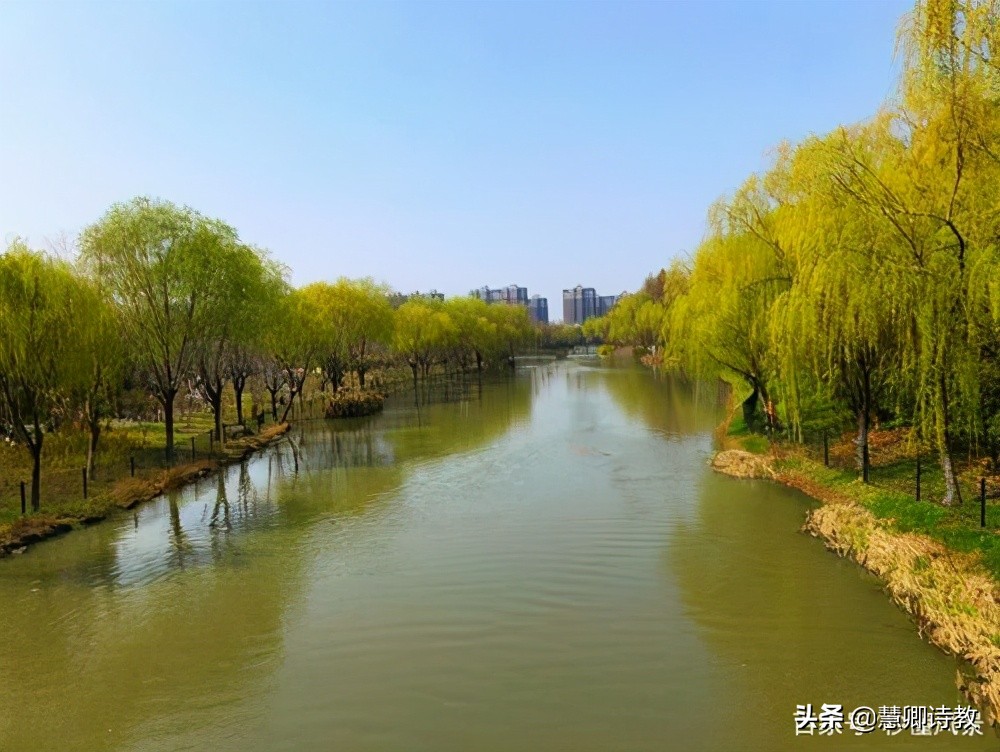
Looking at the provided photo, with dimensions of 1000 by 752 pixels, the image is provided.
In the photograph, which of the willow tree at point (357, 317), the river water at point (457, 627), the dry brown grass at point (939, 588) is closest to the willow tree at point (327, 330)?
the willow tree at point (357, 317)

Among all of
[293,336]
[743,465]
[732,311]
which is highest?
[293,336]

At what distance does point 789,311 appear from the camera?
13047 mm

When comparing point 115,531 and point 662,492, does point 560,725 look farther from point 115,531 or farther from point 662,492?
point 115,531

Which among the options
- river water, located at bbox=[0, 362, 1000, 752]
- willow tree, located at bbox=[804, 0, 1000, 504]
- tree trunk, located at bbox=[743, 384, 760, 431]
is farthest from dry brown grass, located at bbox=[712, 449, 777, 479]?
willow tree, located at bbox=[804, 0, 1000, 504]

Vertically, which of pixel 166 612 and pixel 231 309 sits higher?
pixel 231 309

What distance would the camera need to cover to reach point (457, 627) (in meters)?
9.79

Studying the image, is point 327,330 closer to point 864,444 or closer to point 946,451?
Answer: point 864,444

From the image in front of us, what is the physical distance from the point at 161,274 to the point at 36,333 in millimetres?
7064

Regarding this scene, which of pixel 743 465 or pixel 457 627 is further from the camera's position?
pixel 743 465

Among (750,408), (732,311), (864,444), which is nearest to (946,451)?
(864,444)

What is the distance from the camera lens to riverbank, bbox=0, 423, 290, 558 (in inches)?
567

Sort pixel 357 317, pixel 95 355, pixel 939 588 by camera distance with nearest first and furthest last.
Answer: pixel 939 588 < pixel 95 355 < pixel 357 317

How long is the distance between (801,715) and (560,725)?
101 inches

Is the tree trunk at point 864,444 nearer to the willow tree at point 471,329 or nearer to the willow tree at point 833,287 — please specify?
the willow tree at point 833,287
